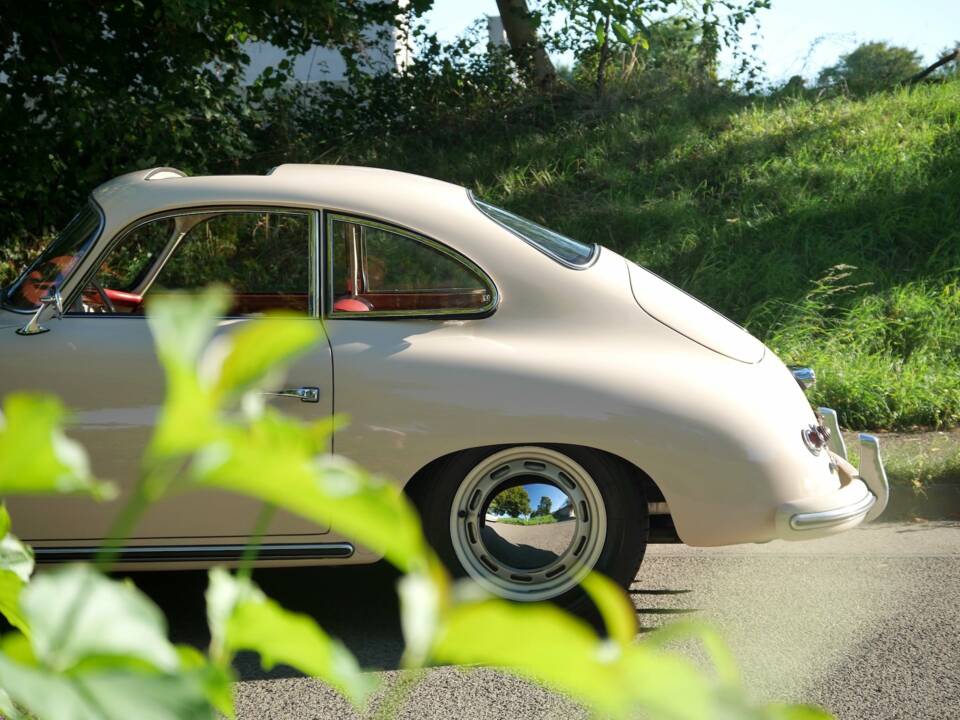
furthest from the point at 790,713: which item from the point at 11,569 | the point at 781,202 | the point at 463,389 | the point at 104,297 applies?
the point at 781,202

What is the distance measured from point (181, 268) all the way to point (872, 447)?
2733 millimetres

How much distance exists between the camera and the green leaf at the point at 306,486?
0.37m

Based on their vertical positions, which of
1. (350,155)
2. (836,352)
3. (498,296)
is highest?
(350,155)

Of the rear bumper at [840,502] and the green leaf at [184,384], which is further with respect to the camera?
the rear bumper at [840,502]

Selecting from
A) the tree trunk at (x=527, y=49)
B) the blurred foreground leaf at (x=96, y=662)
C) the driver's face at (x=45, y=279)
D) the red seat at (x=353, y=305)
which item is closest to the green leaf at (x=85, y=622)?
the blurred foreground leaf at (x=96, y=662)

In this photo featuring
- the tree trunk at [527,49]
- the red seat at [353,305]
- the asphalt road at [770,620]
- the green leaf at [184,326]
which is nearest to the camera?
the green leaf at [184,326]

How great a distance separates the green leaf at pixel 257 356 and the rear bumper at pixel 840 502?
358 cm

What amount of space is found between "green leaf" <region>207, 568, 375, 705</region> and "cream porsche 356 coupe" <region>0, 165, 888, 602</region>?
319cm

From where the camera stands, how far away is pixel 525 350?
3.87m

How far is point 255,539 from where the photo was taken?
17.7 inches

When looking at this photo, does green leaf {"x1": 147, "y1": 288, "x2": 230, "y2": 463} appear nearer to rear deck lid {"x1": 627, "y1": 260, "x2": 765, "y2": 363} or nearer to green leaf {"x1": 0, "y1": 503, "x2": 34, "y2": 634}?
green leaf {"x1": 0, "y1": 503, "x2": 34, "y2": 634}

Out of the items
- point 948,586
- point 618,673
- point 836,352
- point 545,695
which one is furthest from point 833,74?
point 618,673

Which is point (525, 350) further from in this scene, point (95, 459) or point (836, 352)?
point (836, 352)

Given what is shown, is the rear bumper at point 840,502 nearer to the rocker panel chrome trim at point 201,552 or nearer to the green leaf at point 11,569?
the rocker panel chrome trim at point 201,552
